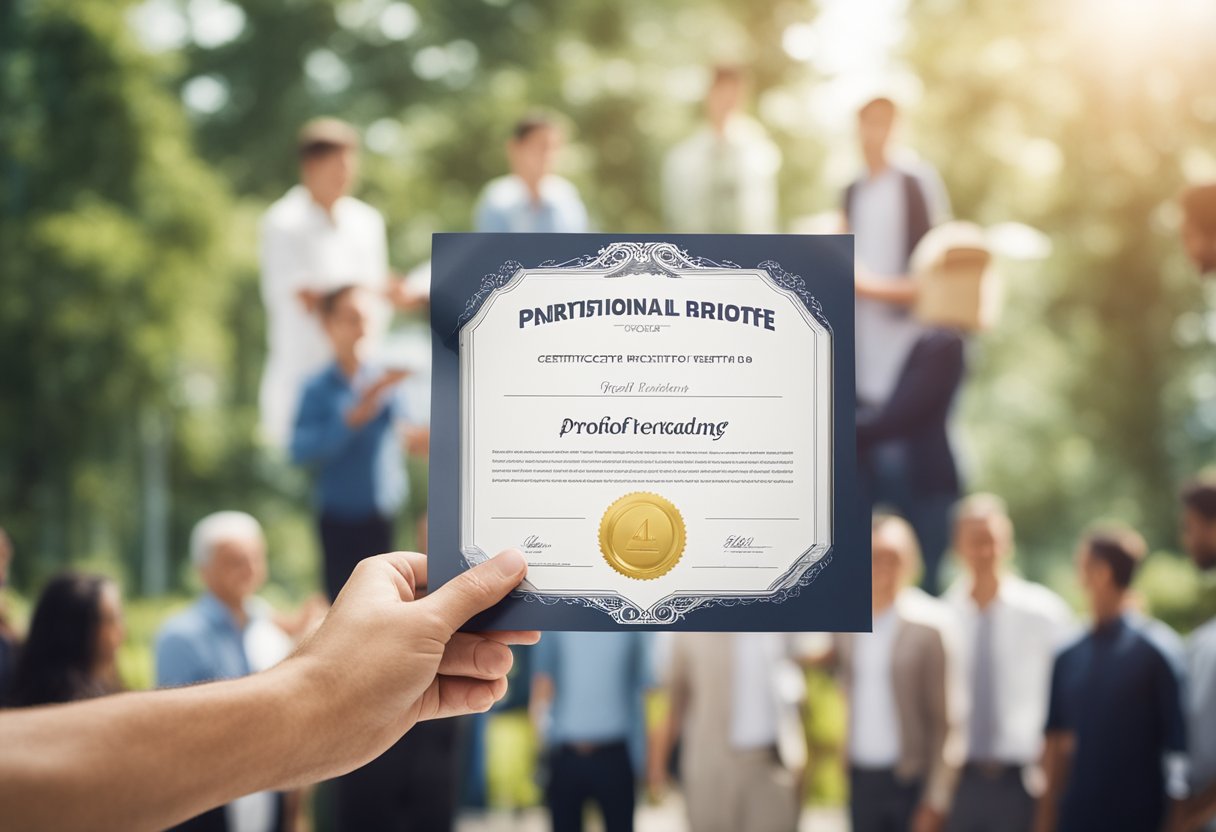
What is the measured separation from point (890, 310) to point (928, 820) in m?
2.12

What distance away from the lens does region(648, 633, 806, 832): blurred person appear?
4.86m

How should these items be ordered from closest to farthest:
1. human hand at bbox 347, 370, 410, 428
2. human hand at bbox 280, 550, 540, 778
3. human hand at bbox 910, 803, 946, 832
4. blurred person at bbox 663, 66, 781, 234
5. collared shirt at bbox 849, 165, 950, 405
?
1. human hand at bbox 280, 550, 540, 778
2. human hand at bbox 910, 803, 946, 832
3. human hand at bbox 347, 370, 410, 428
4. collared shirt at bbox 849, 165, 950, 405
5. blurred person at bbox 663, 66, 781, 234

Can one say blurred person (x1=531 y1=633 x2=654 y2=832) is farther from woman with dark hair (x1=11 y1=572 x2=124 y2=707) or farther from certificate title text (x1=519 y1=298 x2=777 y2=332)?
certificate title text (x1=519 y1=298 x2=777 y2=332)

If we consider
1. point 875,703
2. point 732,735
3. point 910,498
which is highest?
point 910,498

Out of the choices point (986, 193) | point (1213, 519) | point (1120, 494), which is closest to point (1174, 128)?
point (986, 193)

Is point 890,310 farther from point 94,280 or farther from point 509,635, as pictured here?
point 94,280

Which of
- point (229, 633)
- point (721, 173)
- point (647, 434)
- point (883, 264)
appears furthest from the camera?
point (721, 173)

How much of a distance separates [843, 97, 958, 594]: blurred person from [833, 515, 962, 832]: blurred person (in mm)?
576

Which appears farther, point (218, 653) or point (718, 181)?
point (718, 181)

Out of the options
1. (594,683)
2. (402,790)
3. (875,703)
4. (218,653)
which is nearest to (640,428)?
(594,683)

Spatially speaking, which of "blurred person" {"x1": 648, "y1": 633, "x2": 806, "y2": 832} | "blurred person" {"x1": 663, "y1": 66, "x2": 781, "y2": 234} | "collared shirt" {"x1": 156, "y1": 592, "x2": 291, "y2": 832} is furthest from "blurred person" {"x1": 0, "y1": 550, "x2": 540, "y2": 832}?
"blurred person" {"x1": 663, "y1": 66, "x2": 781, "y2": 234}

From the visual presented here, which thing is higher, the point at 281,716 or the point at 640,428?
the point at 640,428

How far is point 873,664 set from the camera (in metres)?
4.92

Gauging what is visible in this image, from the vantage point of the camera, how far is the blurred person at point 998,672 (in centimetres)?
491
